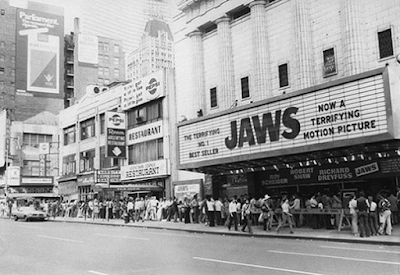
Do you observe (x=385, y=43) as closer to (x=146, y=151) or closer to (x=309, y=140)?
(x=309, y=140)

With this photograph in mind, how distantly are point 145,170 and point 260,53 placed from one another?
1607 cm

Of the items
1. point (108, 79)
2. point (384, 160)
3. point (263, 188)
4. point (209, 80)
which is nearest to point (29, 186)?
point (108, 79)

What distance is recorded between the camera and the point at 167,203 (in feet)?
110

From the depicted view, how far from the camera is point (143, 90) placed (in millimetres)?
40531

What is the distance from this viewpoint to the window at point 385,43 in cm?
2228

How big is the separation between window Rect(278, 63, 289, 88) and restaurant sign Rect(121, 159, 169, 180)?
1310 cm

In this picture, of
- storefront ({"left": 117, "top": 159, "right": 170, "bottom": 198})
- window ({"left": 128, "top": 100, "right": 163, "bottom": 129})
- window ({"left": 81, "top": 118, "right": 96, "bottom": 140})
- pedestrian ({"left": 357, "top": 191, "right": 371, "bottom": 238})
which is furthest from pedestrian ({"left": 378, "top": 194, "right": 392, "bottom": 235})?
window ({"left": 81, "top": 118, "right": 96, "bottom": 140})

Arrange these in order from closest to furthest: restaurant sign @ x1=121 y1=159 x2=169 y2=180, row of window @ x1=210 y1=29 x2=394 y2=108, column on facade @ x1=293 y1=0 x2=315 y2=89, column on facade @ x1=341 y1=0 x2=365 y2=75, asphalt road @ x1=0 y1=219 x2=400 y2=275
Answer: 1. asphalt road @ x1=0 y1=219 x2=400 y2=275
2. row of window @ x1=210 y1=29 x2=394 y2=108
3. column on facade @ x1=341 y1=0 x2=365 y2=75
4. column on facade @ x1=293 y1=0 x2=315 y2=89
5. restaurant sign @ x1=121 y1=159 x2=169 y2=180

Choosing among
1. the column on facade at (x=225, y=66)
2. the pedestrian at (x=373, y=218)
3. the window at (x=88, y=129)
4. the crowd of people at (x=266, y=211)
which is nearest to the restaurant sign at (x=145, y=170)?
the crowd of people at (x=266, y=211)

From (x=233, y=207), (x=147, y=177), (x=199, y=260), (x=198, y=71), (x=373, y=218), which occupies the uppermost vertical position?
(x=198, y=71)

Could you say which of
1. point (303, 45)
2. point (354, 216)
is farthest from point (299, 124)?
point (303, 45)

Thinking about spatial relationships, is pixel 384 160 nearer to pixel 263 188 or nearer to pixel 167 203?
pixel 263 188

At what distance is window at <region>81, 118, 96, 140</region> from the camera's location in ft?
162

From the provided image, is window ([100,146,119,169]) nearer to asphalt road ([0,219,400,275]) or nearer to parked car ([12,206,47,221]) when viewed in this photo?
parked car ([12,206,47,221])
